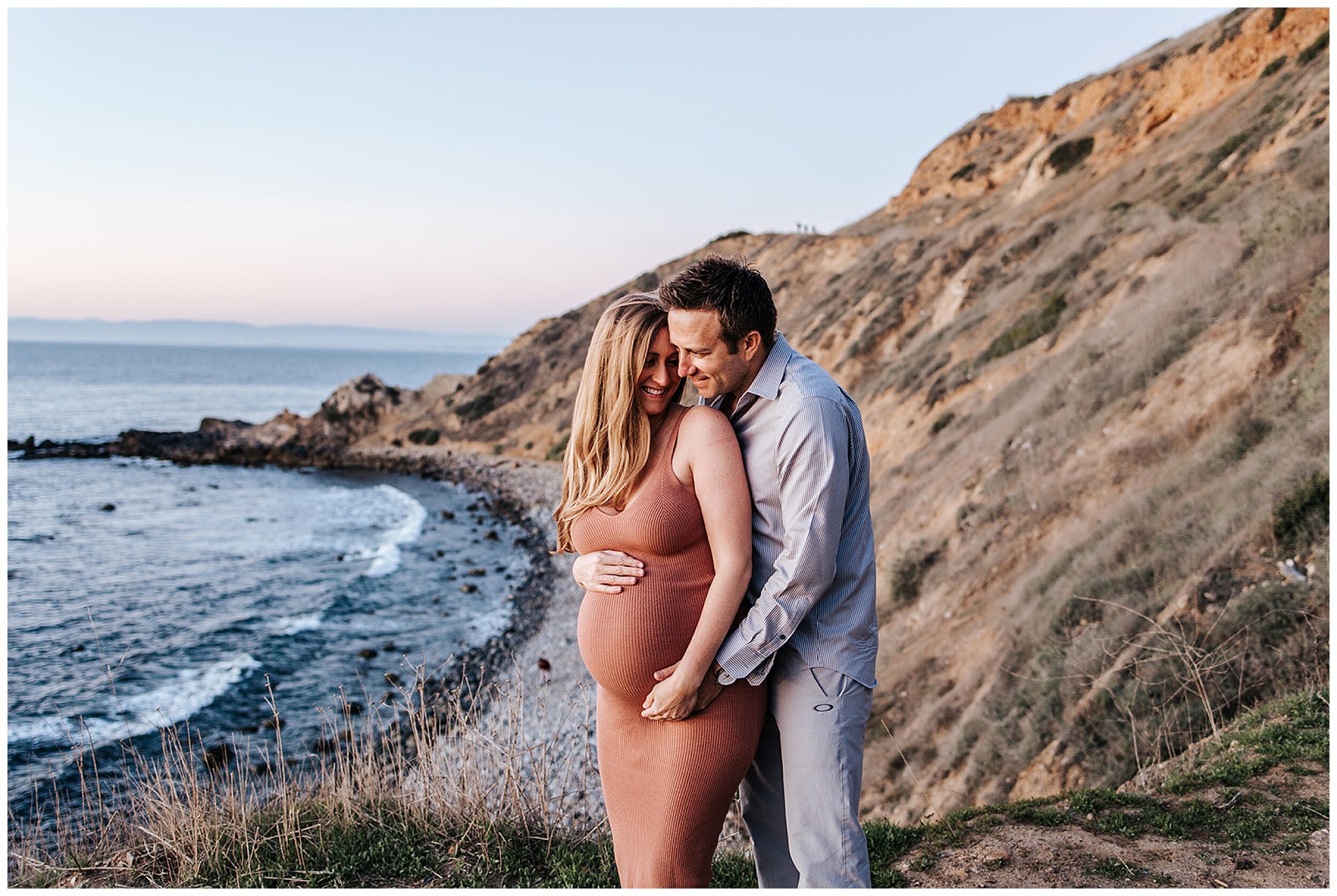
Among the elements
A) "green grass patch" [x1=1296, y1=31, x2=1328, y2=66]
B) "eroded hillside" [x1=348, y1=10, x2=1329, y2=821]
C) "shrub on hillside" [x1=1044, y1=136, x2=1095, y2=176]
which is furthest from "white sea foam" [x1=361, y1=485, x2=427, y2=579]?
"green grass patch" [x1=1296, y1=31, x2=1328, y2=66]

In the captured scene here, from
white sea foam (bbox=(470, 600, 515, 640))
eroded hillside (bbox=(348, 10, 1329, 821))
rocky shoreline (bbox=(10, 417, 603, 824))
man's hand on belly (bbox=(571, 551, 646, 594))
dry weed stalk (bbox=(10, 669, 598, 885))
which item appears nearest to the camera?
man's hand on belly (bbox=(571, 551, 646, 594))

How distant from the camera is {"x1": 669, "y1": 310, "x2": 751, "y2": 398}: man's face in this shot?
9.37ft

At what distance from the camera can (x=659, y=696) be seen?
9.40 feet

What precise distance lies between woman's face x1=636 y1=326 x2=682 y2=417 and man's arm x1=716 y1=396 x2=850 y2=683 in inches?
18.7

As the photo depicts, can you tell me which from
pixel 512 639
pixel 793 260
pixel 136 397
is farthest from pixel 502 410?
pixel 136 397

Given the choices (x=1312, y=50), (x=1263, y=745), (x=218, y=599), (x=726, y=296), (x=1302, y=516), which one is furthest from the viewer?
(x=218, y=599)

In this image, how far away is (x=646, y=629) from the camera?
2.95 metres

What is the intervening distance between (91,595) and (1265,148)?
29.1 m

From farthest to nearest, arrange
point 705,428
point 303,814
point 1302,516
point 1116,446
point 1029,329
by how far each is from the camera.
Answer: point 1029,329 < point 1116,446 < point 1302,516 < point 303,814 < point 705,428

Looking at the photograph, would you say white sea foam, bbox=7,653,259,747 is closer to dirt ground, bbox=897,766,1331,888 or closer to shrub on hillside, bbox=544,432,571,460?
dirt ground, bbox=897,766,1331,888

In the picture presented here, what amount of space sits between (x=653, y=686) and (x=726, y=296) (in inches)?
55.2

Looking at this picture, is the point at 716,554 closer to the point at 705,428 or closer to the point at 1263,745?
the point at 705,428

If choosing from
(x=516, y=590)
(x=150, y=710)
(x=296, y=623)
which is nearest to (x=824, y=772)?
(x=150, y=710)

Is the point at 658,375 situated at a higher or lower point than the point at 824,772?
higher
